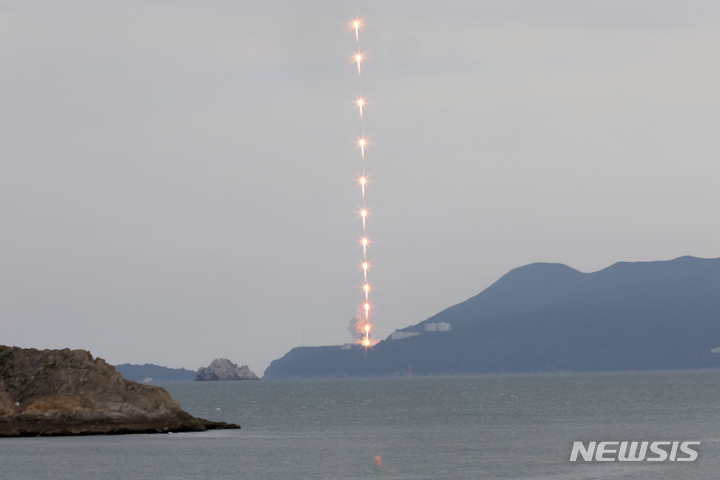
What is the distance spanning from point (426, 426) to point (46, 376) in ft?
144

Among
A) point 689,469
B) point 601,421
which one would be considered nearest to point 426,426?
point 601,421

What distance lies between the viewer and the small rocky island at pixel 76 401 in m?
97.1

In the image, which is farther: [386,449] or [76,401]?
[76,401]

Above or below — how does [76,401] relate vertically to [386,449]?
above

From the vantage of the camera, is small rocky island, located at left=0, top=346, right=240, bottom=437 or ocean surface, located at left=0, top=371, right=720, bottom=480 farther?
small rocky island, located at left=0, top=346, right=240, bottom=437

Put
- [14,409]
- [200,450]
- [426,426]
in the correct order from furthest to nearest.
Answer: [426,426]
[14,409]
[200,450]

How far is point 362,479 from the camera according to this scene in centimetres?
6500

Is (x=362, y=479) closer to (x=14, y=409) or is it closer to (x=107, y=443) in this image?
(x=107, y=443)

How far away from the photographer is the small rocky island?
97.1 m

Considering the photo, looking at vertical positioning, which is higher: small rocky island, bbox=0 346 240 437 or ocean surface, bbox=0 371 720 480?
small rocky island, bbox=0 346 240 437

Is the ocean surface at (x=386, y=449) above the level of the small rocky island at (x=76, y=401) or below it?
below

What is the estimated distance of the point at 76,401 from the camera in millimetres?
98125

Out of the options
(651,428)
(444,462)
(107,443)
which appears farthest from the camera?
(651,428)

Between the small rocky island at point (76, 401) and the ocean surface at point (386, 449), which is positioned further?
the small rocky island at point (76, 401)
